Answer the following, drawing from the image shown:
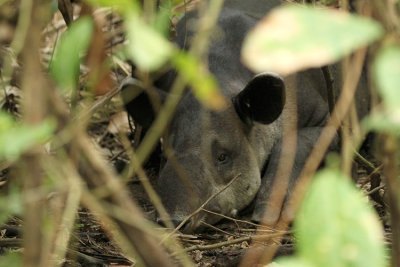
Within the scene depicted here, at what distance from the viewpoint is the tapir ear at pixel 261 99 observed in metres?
A: 4.28

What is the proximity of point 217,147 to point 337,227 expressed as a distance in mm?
3272

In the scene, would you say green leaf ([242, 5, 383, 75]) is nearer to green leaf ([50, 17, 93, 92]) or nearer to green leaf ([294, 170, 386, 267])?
green leaf ([294, 170, 386, 267])

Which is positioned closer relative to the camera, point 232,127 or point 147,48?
point 147,48

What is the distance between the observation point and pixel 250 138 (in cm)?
466

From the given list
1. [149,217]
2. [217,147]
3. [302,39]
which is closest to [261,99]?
[217,147]

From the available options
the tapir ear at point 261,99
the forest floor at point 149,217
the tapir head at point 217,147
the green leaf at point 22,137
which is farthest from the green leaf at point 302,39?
the tapir ear at point 261,99

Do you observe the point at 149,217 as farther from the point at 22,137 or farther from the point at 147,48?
the point at 147,48

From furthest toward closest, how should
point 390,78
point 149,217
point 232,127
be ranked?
point 232,127 < point 149,217 < point 390,78

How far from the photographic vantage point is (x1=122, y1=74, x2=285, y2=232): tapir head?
159 inches

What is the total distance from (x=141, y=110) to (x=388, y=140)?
11.0 ft

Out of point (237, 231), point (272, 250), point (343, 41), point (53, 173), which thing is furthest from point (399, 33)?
point (237, 231)

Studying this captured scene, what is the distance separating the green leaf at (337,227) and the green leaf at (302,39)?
0.19 meters

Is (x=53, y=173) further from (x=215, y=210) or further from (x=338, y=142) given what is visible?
(x=338, y=142)

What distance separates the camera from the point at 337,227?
109cm
